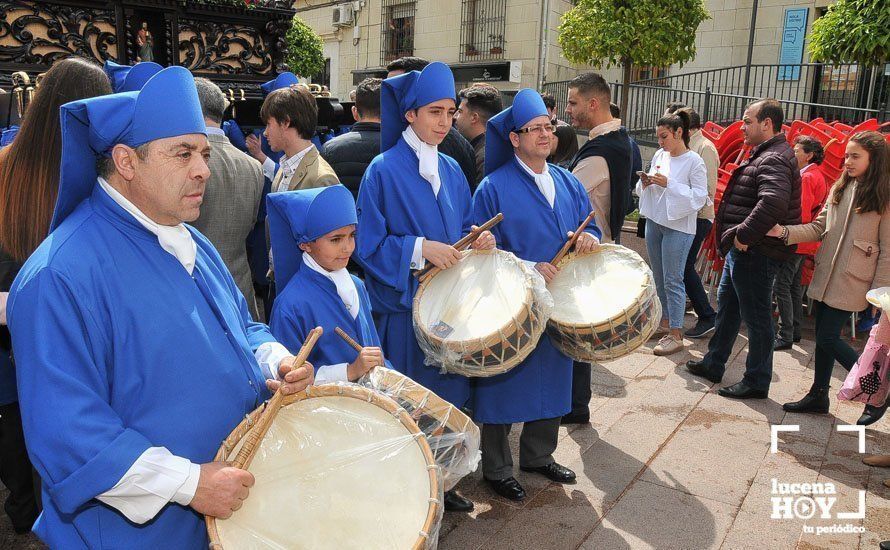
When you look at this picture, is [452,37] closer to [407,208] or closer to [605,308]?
[407,208]

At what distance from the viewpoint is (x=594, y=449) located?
4430 mm

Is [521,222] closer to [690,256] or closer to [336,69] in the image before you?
[690,256]

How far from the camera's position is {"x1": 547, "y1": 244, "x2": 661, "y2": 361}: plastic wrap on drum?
3283 millimetres

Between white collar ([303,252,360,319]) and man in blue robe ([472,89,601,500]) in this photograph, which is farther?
man in blue robe ([472,89,601,500])

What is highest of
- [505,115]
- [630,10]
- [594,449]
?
[630,10]

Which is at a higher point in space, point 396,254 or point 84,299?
point 84,299

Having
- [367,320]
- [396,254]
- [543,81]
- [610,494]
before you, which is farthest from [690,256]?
[543,81]

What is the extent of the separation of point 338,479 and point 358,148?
279cm

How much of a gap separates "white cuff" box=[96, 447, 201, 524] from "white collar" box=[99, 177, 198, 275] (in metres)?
0.50

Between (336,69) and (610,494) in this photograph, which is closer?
(610,494)

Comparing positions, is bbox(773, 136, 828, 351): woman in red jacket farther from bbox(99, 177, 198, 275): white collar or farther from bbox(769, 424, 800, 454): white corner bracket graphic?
bbox(99, 177, 198, 275): white collar

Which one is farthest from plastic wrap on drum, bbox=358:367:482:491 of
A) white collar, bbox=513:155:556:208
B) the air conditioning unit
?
the air conditioning unit

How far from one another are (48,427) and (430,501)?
0.96m

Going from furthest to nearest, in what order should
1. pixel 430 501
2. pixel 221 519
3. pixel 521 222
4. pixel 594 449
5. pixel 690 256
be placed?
pixel 690 256 → pixel 594 449 → pixel 521 222 → pixel 430 501 → pixel 221 519
